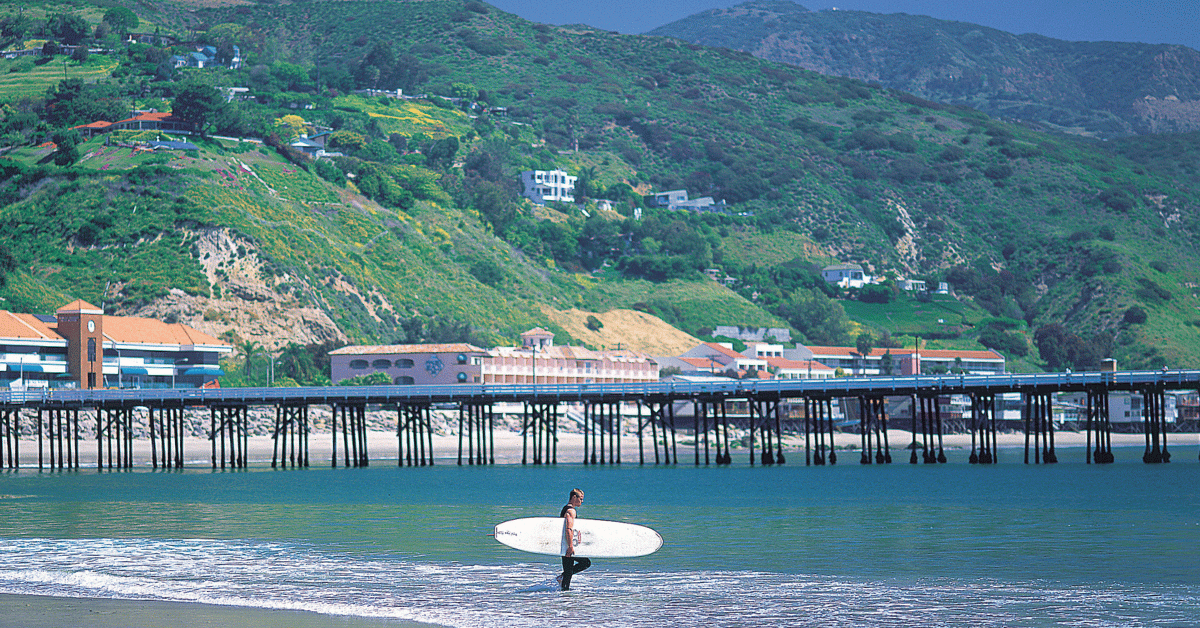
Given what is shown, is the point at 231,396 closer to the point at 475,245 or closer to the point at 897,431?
the point at 897,431

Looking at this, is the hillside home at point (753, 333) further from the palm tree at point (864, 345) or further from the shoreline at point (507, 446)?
the shoreline at point (507, 446)

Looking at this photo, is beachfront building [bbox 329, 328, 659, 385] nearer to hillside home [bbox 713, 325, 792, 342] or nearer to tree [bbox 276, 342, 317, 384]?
tree [bbox 276, 342, 317, 384]

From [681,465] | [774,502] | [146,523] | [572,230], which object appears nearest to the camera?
[146,523]

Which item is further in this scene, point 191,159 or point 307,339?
point 191,159

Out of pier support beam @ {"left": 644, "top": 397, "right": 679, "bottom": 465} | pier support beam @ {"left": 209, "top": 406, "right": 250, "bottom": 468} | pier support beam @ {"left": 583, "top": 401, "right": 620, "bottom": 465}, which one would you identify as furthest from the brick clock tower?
pier support beam @ {"left": 644, "top": 397, "right": 679, "bottom": 465}

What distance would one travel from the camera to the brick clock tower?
327 ft

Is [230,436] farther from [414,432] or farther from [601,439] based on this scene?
[601,439]

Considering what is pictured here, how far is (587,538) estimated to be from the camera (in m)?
24.7

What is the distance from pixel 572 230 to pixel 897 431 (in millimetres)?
81412

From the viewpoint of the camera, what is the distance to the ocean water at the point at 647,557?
2427 cm

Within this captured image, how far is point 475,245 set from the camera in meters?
167

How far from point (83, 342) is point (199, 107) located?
2751 inches

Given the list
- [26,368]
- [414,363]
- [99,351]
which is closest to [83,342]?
[99,351]

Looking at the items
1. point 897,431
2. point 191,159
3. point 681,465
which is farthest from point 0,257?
point 897,431
